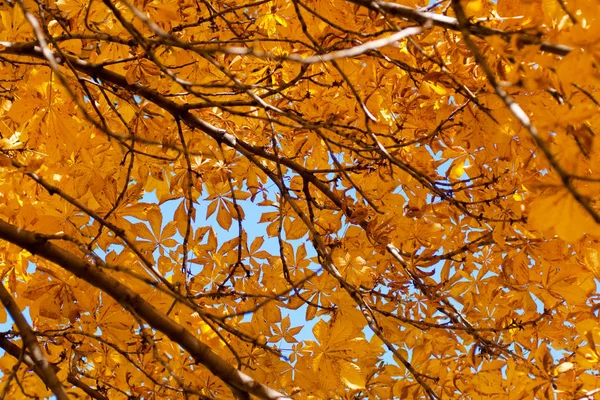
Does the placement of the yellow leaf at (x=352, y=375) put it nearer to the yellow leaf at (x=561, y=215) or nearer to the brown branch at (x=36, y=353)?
the brown branch at (x=36, y=353)

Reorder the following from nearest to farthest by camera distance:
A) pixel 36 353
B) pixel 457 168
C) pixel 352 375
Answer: pixel 36 353 < pixel 352 375 < pixel 457 168

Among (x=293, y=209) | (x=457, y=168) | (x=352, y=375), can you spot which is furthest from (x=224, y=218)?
(x=457, y=168)

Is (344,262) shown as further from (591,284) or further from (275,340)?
(591,284)

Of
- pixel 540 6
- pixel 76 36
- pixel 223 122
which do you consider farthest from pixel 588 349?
pixel 76 36

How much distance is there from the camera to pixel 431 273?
8.39 feet

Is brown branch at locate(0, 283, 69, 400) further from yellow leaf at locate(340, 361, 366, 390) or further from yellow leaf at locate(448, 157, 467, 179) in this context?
yellow leaf at locate(448, 157, 467, 179)

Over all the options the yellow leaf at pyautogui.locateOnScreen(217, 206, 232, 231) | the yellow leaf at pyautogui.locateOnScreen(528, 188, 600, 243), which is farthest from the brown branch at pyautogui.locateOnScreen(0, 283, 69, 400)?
the yellow leaf at pyautogui.locateOnScreen(217, 206, 232, 231)

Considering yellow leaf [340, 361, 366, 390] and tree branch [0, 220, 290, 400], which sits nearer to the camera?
tree branch [0, 220, 290, 400]

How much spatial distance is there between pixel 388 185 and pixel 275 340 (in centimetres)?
102

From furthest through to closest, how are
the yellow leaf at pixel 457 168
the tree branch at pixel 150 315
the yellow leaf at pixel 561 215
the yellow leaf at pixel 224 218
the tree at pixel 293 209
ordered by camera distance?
the yellow leaf at pixel 457 168, the yellow leaf at pixel 224 218, the tree at pixel 293 209, the tree branch at pixel 150 315, the yellow leaf at pixel 561 215

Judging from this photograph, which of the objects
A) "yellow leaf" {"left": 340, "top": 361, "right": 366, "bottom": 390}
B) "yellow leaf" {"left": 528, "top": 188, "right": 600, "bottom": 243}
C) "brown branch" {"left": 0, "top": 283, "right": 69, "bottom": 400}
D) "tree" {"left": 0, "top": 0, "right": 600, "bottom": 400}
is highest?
"tree" {"left": 0, "top": 0, "right": 600, "bottom": 400}

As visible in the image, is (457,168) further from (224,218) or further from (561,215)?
(561,215)

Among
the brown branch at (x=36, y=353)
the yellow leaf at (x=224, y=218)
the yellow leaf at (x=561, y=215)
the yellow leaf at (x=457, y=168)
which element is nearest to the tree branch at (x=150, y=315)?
the brown branch at (x=36, y=353)

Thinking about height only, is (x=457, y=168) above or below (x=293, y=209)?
above
